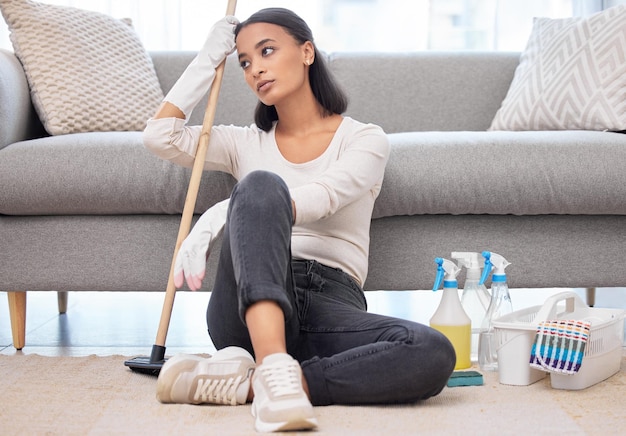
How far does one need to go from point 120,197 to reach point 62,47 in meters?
0.68

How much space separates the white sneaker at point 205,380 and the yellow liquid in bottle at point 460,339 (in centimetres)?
49

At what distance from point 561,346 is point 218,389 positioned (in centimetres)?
64

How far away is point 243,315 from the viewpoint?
4.57ft

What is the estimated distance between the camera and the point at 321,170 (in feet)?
5.67

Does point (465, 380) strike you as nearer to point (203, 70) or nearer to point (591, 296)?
point (203, 70)

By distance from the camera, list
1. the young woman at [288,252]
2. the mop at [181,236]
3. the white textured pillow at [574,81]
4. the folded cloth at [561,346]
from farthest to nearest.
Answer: the white textured pillow at [574,81] → the mop at [181,236] → the folded cloth at [561,346] → the young woman at [288,252]

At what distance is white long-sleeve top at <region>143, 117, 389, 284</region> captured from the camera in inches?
62.6

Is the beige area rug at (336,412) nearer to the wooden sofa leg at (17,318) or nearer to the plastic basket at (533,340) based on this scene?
the plastic basket at (533,340)

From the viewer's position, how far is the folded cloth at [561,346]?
5.04 feet

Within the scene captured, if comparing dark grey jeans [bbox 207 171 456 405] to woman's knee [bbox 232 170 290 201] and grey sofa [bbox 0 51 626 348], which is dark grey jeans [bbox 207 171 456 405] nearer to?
woman's knee [bbox 232 170 290 201]

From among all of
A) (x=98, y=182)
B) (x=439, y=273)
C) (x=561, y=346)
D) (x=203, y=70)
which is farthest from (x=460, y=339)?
(x=98, y=182)

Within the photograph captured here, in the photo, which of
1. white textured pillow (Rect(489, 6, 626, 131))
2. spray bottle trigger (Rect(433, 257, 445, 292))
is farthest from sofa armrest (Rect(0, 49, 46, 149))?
white textured pillow (Rect(489, 6, 626, 131))

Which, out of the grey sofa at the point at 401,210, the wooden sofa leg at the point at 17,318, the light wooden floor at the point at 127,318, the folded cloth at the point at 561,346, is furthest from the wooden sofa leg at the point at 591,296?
the wooden sofa leg at the point at 17,318

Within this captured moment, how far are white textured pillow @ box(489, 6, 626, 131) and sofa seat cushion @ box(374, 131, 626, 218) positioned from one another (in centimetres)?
33
